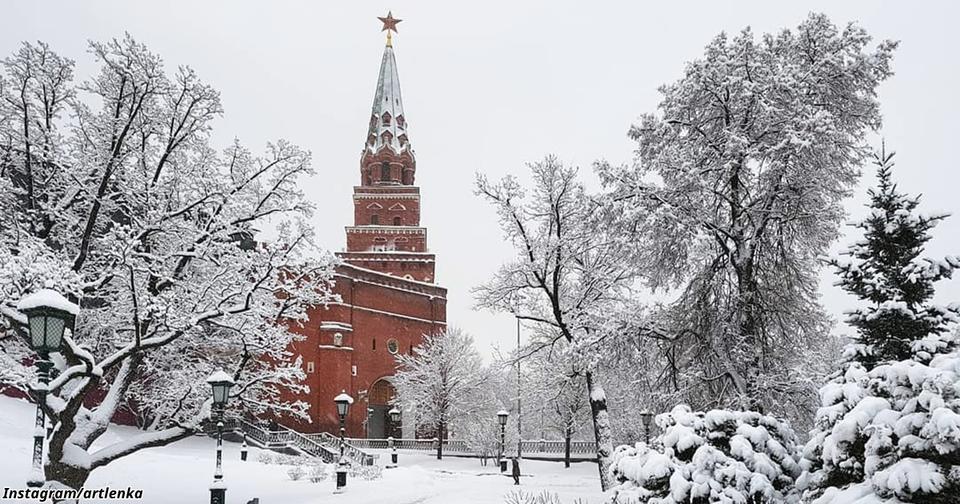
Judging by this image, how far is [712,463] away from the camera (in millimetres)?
9094

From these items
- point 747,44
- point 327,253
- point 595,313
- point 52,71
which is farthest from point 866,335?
point 52,71

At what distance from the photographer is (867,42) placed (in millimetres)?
14789

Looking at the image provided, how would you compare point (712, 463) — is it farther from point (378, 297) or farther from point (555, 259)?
point (378, 297)

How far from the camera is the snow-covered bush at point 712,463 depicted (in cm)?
887

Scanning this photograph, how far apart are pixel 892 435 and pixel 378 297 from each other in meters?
47.5

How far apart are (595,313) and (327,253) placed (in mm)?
6912

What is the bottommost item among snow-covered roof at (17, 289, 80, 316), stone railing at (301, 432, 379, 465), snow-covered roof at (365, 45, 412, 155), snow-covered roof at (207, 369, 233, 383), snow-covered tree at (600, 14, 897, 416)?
stone railing at (301, 432, 379, 465)

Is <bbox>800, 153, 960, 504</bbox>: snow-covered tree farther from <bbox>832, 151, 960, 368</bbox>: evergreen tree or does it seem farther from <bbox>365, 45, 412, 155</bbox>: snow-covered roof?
<bbox>365, 45, 412, 155</bbox>: snow-covered roof

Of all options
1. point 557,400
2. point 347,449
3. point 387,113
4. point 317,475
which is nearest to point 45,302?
point 317,475

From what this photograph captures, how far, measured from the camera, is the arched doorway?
51625 millimetres

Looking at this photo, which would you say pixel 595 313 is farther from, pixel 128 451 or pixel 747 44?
pixel 128 451

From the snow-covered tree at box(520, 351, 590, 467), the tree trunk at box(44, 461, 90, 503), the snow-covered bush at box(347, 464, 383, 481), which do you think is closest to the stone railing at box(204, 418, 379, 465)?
the snow-covered bush at box(347, 464, 383, 481)

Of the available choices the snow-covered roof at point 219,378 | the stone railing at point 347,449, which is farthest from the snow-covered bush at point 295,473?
the stone railing at point 347,449

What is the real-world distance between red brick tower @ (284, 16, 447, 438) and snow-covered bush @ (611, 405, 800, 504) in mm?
33215
